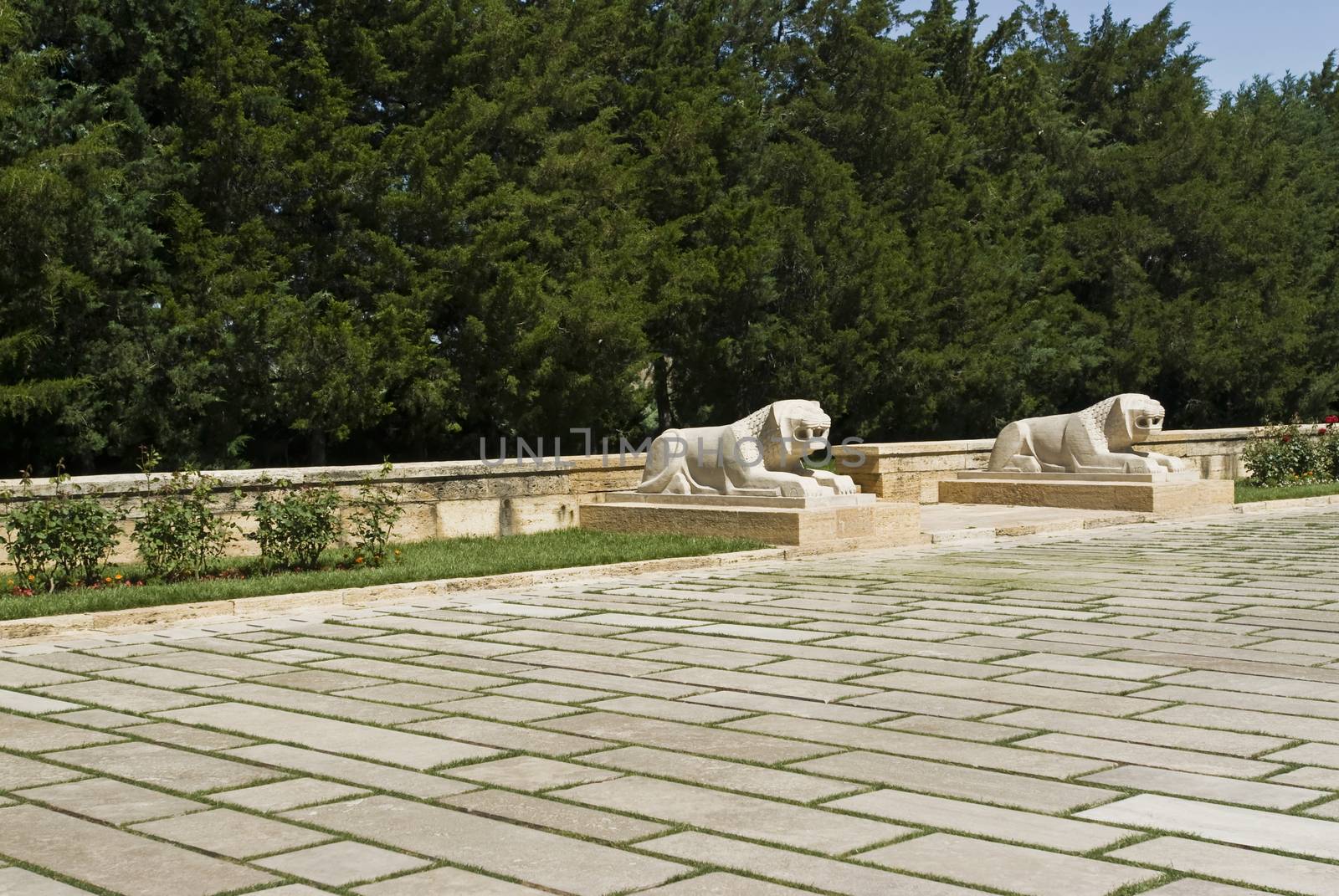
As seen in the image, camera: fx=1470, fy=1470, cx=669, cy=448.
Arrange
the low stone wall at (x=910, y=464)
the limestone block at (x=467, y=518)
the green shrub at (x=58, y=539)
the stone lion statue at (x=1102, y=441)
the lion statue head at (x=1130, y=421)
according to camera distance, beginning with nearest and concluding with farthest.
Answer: the green shrub at (x=58, y=539) < the limestone block at (x=467, y=518) < the stone lion statue at (x=1102, y=441) < the lion statue head at (x=1130, y=421) < the low stone wall at (x=910, y=464)

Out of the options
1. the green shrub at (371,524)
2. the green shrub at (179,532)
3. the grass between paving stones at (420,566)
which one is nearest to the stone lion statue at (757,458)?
the grass between paving stones at (420,566)

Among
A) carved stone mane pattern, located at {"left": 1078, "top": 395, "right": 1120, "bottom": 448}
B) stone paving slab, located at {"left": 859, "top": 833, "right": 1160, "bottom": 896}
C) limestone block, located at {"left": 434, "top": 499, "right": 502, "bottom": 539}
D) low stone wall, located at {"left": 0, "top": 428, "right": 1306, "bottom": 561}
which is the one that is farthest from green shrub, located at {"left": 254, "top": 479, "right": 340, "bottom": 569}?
carved stone mane pattern, located at {"left": 1078, "top": 395, "right": 1120, "bottom": 448}

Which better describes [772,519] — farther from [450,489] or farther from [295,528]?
[295,528]

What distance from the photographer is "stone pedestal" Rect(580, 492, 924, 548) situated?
13.7m

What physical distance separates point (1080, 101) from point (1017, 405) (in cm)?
1188

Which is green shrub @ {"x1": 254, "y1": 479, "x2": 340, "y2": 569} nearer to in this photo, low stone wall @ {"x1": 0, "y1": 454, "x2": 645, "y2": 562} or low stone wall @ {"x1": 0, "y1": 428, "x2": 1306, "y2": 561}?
low stone wall @ {"x1": 0, "y1": 454, "x2": 645, "y2": 562}

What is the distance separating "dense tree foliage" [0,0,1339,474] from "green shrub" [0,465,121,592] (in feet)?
28.9

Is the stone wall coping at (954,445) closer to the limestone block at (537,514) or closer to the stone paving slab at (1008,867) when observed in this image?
the limestone block at (537,514)

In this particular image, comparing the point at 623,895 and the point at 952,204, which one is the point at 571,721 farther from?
the point at 952,204

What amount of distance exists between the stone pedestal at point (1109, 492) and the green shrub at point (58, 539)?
11.3 metres

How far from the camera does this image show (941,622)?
9.05 metres

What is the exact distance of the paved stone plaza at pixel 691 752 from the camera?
13.8ft

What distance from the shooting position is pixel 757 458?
48.0 feet

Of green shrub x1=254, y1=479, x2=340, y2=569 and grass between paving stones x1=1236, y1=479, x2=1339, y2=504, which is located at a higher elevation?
green shrub x1=254, y1=479, x2=340, y2=569
